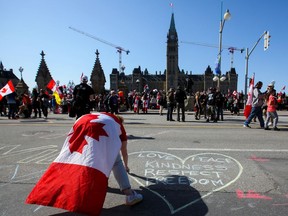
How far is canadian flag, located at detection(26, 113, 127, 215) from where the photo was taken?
10.1 ft

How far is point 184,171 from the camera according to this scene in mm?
5234

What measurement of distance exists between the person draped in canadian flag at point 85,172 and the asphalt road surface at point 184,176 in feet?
1.54

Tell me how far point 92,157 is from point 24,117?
1533cm

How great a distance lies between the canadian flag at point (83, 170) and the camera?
10.1 feet

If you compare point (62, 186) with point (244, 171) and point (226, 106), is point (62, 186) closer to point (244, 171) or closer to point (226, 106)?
point (244, 171)

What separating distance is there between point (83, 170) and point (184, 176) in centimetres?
229

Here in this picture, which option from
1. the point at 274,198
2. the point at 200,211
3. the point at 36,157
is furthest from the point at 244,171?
the point at 36,157

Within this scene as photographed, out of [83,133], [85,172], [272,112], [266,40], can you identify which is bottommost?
[85,172]

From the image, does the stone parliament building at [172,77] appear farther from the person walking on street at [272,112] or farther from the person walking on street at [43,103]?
the person walking on street at [272,112]

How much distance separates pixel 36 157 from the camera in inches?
246

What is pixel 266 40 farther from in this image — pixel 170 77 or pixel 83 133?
pixel 170 77

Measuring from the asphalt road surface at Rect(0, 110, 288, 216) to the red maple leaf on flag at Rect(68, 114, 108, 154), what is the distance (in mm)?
875

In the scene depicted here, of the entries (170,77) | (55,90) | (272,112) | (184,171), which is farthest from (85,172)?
(170,77)

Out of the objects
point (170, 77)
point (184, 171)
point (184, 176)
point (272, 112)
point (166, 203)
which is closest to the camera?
point (166, 203)
